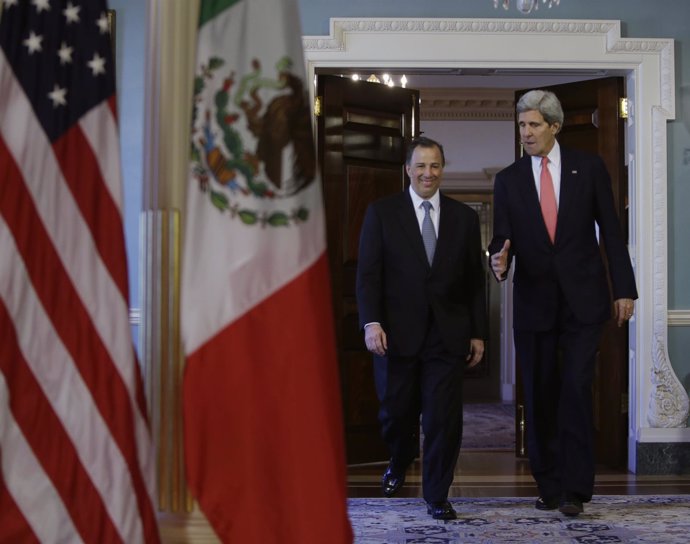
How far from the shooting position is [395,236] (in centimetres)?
448

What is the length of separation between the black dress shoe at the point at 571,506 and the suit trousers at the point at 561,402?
0.08 ft

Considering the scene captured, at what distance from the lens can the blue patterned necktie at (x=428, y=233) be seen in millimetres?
4477

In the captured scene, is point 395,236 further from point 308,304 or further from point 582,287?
point 308,304

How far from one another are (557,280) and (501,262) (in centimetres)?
28

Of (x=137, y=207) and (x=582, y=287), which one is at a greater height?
(x=137, y=207)

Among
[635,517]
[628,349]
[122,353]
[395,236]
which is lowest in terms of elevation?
[635,517]

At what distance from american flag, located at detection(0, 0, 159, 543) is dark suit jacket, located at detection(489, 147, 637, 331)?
8.37ft

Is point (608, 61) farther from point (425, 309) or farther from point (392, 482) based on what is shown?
point (392, 482)

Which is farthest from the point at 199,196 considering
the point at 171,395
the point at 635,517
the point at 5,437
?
the point at 635,517

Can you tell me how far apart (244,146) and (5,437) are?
0.75 m

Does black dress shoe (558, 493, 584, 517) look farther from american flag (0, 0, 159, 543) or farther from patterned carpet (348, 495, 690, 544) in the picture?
american flag (0, 0, 159, 543)

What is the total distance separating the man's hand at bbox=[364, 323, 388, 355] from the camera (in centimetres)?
429

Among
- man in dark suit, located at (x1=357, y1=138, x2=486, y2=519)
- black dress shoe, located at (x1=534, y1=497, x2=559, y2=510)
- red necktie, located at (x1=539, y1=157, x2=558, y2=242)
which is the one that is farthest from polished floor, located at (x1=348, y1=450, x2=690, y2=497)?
red necktie, located at (x1=539, y1=157, x2=558, y2=242)

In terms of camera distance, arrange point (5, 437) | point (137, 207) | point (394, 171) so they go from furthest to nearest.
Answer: point (394, 171), point (137, 207), point (5, 437)
